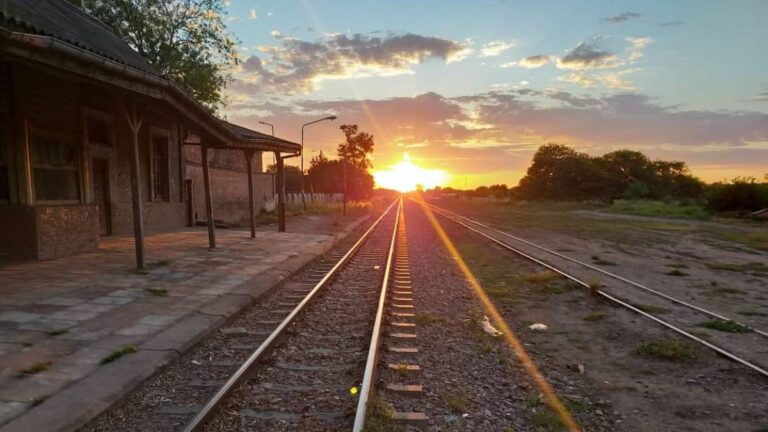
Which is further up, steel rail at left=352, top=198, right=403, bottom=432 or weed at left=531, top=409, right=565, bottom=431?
steel rail at left=352, top=198, right=403, bottom=432

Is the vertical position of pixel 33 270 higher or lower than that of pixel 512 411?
higher

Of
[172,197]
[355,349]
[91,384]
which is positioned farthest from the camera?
[172,197]

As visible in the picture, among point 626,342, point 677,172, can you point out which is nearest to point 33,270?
point 626,342

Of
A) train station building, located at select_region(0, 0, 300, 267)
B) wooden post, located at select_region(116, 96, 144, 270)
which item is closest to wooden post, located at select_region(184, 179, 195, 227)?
train station building, located at select_region(0, 0, 300, 267)

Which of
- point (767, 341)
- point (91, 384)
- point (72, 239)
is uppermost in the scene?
point (72, 239)

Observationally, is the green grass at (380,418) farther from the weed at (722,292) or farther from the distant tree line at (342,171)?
the distant tree line at (342,171)

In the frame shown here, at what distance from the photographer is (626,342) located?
6438mm

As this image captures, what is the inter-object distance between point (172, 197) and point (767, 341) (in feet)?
60.5

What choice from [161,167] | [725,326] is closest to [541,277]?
[725,326]

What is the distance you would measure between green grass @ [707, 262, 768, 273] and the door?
1690cm

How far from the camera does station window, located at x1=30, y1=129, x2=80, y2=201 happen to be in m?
10.8

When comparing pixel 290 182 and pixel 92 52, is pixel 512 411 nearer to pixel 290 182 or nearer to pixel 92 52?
pixel 92 52

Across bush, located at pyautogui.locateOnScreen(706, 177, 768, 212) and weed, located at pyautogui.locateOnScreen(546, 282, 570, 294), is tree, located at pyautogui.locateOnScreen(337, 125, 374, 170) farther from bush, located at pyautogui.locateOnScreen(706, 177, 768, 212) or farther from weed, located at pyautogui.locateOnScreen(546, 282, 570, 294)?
weed, located at pyautogui.locateOnScreen(546, 282, 570, 294)

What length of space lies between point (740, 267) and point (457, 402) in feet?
40.7
